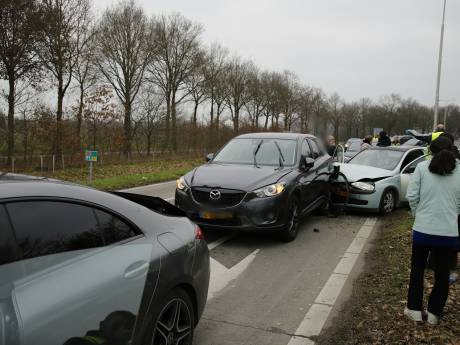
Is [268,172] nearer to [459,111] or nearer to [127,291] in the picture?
[127,291]

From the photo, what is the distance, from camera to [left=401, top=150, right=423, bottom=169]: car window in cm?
1108

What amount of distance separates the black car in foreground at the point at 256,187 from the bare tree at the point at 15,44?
14592 mm

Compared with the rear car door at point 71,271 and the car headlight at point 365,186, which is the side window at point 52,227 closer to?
the rear car door at point 71,271

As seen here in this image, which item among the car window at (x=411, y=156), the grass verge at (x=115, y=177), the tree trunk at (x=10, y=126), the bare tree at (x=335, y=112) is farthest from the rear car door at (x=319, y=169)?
the bare tree at (x=335, y=112)

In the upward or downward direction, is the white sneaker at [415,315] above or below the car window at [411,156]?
below

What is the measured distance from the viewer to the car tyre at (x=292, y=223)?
7.32m

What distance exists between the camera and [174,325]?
3.29m

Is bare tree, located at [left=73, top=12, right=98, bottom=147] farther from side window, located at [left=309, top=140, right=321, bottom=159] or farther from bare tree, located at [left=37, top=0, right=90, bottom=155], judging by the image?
side window, located at [left=309, top=140, right=321, bottom=159]

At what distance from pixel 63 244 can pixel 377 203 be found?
27.4ft

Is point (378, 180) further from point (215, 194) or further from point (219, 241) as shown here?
point (215, 194)

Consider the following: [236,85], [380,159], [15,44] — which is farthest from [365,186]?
[236,85]

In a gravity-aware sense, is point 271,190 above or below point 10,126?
below

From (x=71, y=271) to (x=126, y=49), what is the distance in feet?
109

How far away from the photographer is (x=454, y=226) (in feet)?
13.6
